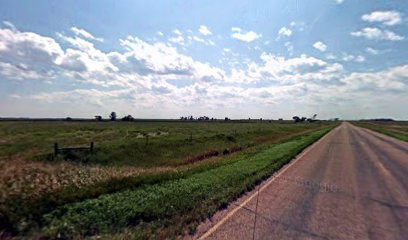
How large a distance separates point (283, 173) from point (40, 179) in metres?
9.03

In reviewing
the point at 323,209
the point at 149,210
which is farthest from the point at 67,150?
the point at 323,209

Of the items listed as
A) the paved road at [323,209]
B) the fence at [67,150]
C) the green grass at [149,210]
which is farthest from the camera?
the fence at [67,150]

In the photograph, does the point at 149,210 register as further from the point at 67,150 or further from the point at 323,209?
the point at 67,150

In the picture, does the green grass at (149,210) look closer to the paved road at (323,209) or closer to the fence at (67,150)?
the paved road at (323,209)

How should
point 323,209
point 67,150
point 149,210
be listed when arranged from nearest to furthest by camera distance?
point 149,210 < point 323,209 < point 67,150

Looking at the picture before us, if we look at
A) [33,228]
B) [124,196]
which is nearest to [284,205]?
[124,196]

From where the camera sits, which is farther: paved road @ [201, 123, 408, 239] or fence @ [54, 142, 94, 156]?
fence @ [54, 142, 94, 156]

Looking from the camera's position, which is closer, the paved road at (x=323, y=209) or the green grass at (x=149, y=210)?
the paved road at (x=323, y=209)

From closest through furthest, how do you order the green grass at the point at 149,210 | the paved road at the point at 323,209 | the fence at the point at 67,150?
the paved road at the point at 323,209 < the green grass at the point at 149,210 < the fence at the point at 67,150

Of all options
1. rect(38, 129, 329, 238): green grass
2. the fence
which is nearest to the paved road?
rect(38, 129, 329, 238): green grass

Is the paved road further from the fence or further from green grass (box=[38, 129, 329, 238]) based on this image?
the fence

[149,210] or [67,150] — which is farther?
[67,150]

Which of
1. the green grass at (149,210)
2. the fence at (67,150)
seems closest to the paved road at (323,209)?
the green grass at (149,210)

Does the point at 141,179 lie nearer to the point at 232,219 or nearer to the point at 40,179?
the point at 40,179
